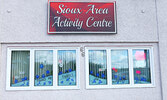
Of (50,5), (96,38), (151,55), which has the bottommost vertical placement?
(151,55)

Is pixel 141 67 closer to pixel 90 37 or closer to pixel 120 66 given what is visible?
pixel 120 66

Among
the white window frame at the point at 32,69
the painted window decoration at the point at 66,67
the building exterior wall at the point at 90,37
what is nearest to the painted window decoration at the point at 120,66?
the building exterior wall at the point at 90,37

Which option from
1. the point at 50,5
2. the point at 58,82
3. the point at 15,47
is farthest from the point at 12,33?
the point at 58,82

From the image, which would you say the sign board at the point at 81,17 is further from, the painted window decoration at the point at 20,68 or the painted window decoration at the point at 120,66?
the painted window decoration at the point at 20,68

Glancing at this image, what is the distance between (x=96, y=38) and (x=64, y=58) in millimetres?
1426

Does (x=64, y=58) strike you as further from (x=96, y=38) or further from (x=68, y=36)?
(x=96, y=38)

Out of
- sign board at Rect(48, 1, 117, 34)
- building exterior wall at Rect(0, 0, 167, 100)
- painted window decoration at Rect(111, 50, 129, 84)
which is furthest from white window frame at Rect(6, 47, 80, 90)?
painted window decoration at Rect(111, 50, 129, 84)

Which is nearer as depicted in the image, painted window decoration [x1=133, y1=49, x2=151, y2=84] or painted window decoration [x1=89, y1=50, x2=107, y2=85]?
painted window decoration [x1=89, y1=50, x2=107, y2=85]

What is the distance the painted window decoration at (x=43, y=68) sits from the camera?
6617 millimetres

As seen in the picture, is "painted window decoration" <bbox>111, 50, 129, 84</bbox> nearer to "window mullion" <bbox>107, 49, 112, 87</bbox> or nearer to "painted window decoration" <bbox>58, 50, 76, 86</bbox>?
"window mullion" <bbox>107, 49, 112, 87</bbox>

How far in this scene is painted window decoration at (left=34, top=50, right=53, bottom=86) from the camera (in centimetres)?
662

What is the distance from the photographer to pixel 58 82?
6633 millimetres

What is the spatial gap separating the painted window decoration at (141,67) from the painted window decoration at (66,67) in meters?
2.37

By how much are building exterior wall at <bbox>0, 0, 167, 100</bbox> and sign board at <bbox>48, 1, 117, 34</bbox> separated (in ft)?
0.69
